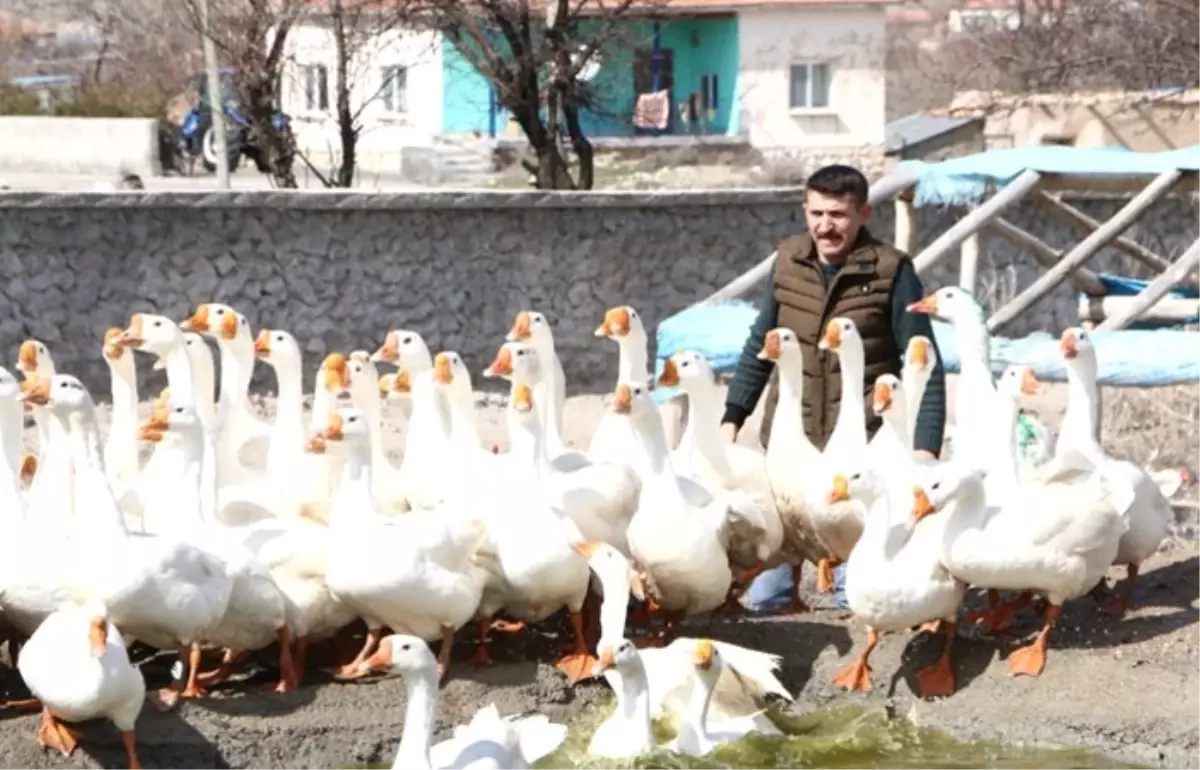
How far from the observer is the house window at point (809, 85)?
36.6 meters

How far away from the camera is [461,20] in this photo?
18734mm

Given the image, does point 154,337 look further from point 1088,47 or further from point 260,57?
point 1088,47

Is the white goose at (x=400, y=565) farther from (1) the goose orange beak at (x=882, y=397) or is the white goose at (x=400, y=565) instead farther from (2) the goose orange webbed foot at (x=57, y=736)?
(1) the goose orange beak at (x=882, y=397)

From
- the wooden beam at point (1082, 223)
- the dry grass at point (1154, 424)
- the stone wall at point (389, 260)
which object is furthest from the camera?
the stone wall at point (389, 260)

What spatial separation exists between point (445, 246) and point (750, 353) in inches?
285

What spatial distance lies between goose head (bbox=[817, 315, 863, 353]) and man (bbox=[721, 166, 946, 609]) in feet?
0.54

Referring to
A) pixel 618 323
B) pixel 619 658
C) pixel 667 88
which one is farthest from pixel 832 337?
pixel 667 88

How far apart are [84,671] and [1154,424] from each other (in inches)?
250

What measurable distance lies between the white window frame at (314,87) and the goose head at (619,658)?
14164 mm

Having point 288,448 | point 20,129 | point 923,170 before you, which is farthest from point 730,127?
point 288,448

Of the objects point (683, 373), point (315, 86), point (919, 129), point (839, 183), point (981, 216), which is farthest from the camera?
point (919, 129)

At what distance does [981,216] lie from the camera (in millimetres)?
10445

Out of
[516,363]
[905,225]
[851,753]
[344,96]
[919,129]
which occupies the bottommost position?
[851,753]

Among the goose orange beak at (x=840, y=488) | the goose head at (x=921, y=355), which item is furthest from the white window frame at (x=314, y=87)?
the goose orange beak at (x=840, y=488)
